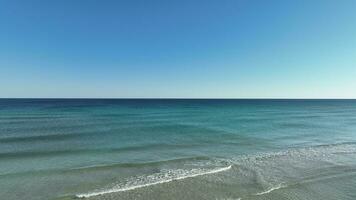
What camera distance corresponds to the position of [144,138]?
19438 mm

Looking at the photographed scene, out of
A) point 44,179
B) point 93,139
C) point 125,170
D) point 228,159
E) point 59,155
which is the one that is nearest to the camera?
point 44,179

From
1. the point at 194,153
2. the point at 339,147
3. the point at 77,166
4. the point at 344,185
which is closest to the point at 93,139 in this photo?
the point at 77,166

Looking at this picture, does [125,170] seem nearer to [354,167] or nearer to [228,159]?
[228,159]

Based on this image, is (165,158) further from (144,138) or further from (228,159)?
(144,138)

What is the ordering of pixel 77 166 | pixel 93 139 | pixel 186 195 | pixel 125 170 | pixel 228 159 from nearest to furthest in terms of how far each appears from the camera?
pixel 186 195
pixel 125 170
pixel 77 166
pixel 228 159
pixel 93 139

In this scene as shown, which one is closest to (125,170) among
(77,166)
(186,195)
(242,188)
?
(77,166)

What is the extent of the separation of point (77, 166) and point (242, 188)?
7555mm

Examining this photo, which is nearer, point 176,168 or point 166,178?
point 166,178

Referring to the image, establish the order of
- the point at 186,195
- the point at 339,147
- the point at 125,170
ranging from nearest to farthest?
the point at 186,195, the point at 125,170, the point at 339,147

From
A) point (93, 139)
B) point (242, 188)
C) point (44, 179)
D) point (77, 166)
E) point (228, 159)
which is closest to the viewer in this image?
point (242, 188)

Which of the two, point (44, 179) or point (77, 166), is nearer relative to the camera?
point (44, 179)

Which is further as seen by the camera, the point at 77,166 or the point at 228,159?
the point at 228,159

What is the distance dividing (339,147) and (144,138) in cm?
1331

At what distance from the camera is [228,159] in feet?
43.2
